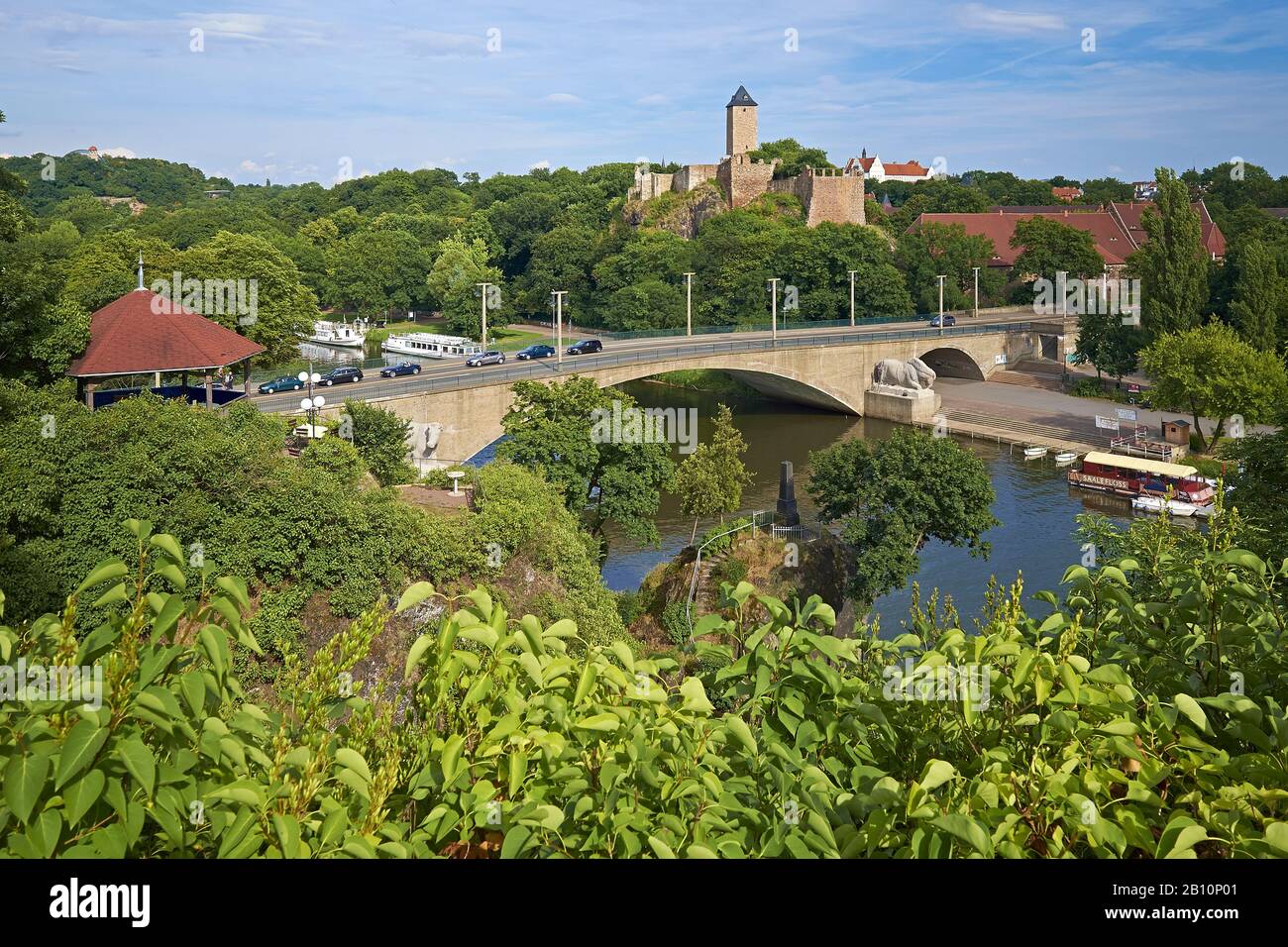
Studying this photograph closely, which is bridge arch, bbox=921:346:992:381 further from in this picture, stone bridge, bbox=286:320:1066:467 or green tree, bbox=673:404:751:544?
green tree, bbox=673:404:751:544

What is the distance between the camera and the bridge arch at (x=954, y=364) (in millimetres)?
66438

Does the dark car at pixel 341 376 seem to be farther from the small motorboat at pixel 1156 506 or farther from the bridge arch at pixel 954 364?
the bridge arch at pixel 954 364

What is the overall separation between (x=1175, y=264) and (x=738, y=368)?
2126 centimetres

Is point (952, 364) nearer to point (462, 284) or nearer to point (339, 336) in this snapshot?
point (462, 284)

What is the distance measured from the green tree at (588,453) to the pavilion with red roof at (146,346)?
7869 millimetres

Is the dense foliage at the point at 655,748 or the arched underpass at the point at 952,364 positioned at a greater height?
the arched underpass at the point at 952,364

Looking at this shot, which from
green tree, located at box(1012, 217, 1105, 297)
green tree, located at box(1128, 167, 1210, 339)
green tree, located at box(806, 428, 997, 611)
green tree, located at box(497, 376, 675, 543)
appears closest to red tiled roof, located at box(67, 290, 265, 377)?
green tree, located at box(497, 376, 675, 543)

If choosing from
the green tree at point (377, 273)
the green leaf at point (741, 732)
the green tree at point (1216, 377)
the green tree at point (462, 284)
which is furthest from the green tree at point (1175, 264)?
the green tree at point (377, 273)

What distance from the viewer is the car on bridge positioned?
4378 cm

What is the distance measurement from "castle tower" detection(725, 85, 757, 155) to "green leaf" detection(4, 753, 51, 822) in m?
93.6

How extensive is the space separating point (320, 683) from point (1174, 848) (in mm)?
3181
